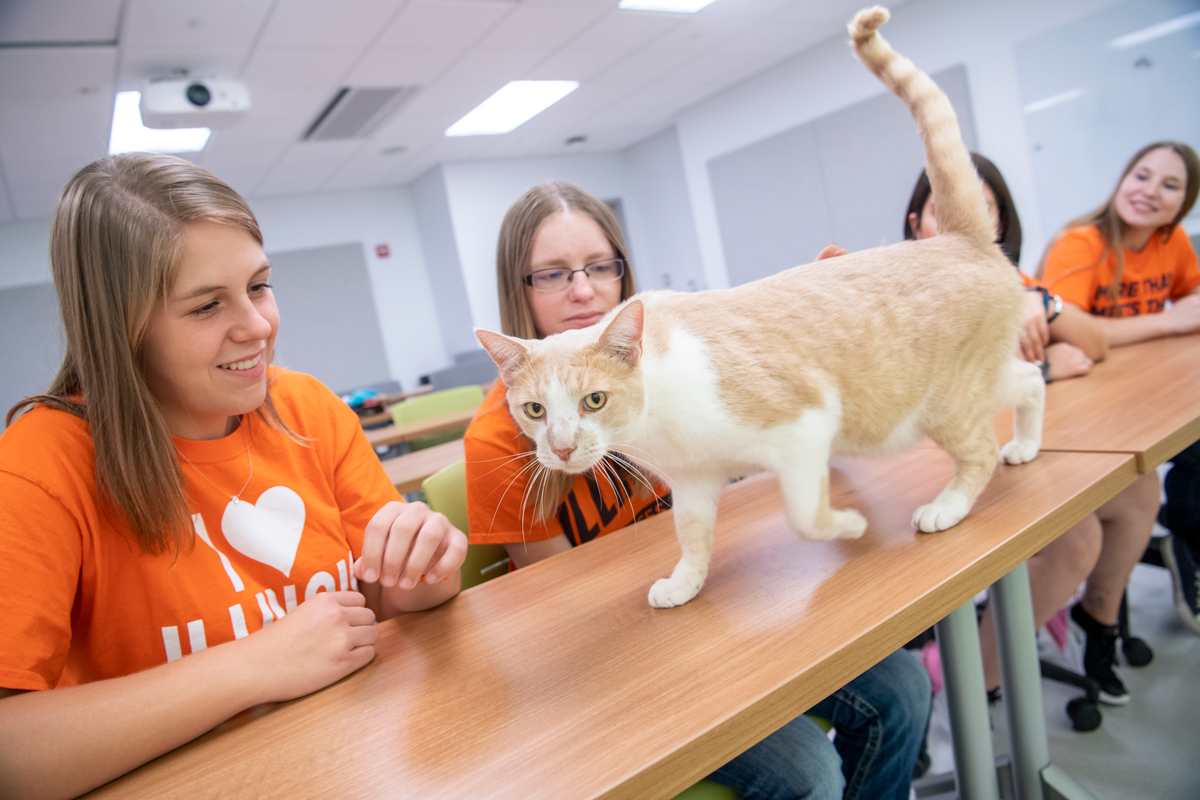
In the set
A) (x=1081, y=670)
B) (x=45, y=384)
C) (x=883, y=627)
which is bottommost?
(x=1081, y=670)

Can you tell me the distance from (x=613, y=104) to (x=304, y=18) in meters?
3.66

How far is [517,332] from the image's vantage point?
1.38 metres

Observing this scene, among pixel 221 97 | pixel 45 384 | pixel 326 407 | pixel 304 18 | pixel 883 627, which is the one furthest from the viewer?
pixel 221 97

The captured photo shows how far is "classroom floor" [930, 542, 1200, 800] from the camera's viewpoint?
1.50 m

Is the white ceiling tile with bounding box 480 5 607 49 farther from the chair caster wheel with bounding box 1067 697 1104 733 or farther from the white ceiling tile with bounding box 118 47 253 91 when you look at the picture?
the chair caster wheel with bounding box 1067 697 1104 733

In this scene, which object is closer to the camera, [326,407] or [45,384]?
[45,384]

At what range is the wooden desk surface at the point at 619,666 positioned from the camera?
610 mm

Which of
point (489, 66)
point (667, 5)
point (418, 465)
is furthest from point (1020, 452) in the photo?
point (489, 66)

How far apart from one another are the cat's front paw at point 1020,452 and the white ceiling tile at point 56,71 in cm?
458

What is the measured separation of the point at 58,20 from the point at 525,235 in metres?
3.44

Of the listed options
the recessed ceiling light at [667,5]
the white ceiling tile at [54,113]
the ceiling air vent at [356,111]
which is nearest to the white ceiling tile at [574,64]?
the recessed ceiling light at [667,5]

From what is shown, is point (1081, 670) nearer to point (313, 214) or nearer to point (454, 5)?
point (454, 5)

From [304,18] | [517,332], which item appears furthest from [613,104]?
[517,332]

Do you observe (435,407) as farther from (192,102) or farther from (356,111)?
(356,111)
